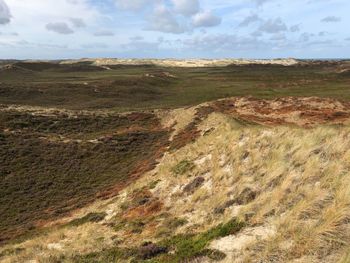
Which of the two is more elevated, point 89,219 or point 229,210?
point 229,210

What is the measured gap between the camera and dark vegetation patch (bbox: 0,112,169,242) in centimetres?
3269

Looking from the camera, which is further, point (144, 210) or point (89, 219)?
point (89, 219)

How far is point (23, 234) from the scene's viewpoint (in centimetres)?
2636

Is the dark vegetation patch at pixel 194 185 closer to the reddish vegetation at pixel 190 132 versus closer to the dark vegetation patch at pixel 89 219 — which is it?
the dark vegetation patch at pixel 89 219

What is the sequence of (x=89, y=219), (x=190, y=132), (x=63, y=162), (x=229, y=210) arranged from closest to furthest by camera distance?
1. (x=229, y=210)
2. (x=89, y=219)
3. (x=63, y=162)
4. (x=190, y=132)

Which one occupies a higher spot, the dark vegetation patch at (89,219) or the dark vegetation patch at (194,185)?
the dark vegetation patch at (194,185)

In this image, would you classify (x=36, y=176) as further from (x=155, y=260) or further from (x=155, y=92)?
(x=155, y=92)

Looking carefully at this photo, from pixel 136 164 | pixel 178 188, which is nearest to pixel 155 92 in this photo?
pixel 136 164

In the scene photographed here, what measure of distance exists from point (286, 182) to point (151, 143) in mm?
34091

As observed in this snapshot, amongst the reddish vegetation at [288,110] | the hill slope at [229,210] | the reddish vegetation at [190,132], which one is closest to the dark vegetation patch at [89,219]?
the hill slope at [229,210]

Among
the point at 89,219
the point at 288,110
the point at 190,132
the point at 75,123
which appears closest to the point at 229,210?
the point at 89,219

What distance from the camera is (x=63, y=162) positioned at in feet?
146

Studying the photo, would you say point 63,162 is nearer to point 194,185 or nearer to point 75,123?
point 75,123

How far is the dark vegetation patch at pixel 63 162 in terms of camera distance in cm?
3269
